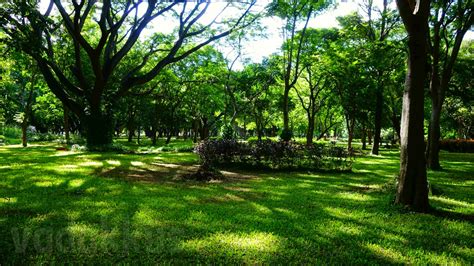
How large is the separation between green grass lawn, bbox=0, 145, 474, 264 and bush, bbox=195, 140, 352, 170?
13.6ft

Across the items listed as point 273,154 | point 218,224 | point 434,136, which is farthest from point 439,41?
point 218,224

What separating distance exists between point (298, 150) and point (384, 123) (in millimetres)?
32687

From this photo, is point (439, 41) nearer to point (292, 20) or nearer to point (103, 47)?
point (292, 20)

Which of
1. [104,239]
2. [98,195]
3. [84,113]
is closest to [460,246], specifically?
[104,239]

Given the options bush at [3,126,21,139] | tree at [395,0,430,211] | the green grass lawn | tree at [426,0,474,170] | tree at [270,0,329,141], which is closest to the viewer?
the green grass lawn

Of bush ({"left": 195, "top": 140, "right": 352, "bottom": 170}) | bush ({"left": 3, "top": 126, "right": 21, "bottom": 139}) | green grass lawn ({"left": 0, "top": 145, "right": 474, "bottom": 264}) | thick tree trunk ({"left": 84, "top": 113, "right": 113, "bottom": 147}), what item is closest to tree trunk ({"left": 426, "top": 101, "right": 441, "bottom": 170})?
bush ({"left": 195, "top": 140, "right": 352, "bottom": 170})

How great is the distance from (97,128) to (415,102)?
18513 millimetres

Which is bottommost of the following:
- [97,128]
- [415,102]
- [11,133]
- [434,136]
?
[11,133]

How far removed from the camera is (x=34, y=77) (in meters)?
26.2

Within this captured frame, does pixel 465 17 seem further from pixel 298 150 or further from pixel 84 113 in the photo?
pixel 84 113

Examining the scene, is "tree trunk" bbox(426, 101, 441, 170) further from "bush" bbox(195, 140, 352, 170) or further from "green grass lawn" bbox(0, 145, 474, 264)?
"green grass lawn" bbox(0, 145, 474, 264)

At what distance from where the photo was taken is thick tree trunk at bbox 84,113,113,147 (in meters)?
20.2

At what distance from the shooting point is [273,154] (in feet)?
45.6

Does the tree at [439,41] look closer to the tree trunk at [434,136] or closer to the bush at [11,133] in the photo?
the tree trunk at [434,136]
